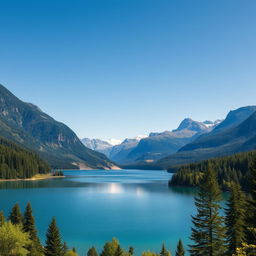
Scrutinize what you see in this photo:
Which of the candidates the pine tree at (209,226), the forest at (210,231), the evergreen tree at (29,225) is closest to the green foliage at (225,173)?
the evergreen tree at (29,225)

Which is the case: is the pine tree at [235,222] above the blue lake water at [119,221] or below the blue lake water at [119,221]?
above

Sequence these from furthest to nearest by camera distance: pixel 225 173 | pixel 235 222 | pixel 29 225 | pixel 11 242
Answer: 1. pixel 225 173
2. pixel 29 225
3. pixel 11 242
4. pixel 235 222

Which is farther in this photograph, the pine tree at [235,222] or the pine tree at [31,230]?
the pine tree at [31,230]

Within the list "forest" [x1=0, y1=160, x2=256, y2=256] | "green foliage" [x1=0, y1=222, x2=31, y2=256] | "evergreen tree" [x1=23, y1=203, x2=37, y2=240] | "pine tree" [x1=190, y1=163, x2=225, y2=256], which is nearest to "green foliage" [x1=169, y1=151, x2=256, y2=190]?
"evergreen tree" [x1=23, y1=203, x2=37, y2=240]

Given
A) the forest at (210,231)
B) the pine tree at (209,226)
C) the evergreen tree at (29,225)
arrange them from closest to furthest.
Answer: the pine tree at (209,226) → the forest at (210,231) → the evergreen tree at (29,225)

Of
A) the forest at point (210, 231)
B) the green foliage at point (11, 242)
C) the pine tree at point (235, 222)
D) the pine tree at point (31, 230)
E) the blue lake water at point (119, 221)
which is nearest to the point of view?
the forest at point (210, 231)


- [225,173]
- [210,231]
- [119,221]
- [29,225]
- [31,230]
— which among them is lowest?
[119,221]

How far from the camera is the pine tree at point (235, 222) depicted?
1561 inches

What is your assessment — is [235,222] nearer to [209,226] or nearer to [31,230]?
[209,226]

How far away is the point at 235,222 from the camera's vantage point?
1588 inches

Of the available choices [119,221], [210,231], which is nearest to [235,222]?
[210,231]

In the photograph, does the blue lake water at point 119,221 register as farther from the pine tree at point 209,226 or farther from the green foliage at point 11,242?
the pine tree at point 209,226

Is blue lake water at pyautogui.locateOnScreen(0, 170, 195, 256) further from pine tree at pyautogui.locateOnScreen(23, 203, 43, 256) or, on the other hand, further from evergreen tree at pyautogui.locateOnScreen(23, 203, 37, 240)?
pine tree at pyautogui.locateOnScreen(23, 203, 43, 256)

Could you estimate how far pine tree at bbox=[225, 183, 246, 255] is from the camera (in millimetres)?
39656
